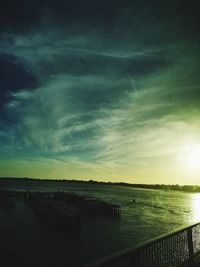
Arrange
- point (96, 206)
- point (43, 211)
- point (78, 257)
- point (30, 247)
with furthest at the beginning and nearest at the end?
point (96, 206) → point (43, 211) → point (30, 247) → point (78, 257)

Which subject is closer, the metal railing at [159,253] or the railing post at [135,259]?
the metal railing at [159,253]

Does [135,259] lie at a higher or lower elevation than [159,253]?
higher

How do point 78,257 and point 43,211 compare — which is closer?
point 78,257

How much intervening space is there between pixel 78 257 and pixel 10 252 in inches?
297

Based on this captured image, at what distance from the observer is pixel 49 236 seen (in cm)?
3148

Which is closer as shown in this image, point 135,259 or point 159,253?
point 135,259

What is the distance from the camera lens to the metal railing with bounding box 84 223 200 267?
13.0 feet

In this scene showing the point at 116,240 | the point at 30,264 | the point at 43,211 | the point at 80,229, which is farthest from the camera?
the point at 43,211

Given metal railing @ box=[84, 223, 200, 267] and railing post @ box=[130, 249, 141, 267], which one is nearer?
metal railing @ box=[84, 223, 200, 267]

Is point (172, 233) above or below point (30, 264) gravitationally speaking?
above

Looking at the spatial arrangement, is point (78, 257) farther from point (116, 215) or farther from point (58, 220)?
point (116, 215)

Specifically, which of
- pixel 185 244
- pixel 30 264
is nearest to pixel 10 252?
pixel 30 264

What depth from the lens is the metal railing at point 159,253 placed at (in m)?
3.98

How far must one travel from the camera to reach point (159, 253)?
5.79 meters
